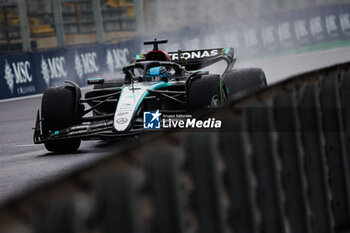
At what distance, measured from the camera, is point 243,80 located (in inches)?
409

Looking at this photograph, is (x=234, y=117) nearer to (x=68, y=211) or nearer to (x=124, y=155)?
(x=124, y=155)

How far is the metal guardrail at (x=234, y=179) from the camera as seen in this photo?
2139mm

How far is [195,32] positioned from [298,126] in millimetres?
23496

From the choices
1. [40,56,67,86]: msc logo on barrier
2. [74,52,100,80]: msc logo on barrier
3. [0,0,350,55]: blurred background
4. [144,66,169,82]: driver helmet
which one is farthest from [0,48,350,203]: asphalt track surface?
[0,0,350,55]: blurred background

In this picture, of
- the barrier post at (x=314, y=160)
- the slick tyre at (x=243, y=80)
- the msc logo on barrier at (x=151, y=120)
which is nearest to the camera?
the barrier post at (x=314, y=160)

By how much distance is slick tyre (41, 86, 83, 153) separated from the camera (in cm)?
909

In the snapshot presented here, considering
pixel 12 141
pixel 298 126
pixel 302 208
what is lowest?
pixel 12 141

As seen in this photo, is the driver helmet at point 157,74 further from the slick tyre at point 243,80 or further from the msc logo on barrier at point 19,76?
the msc logo on barrier at point 19,76

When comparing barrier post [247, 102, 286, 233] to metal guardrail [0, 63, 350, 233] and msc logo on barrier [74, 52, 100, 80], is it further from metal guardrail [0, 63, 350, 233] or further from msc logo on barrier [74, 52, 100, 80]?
msc logo on barrier [74, 52, 100, 80]

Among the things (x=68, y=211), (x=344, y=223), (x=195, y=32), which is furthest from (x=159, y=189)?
(x=195, y=32)

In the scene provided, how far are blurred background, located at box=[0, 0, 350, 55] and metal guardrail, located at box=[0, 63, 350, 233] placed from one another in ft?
77.8

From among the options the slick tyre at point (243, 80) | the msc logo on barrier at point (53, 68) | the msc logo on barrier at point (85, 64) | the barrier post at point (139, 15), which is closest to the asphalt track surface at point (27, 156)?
the slick tyre at point (243, 80)

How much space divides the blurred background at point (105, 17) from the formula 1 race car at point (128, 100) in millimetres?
17486

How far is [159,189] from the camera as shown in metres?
2.53
